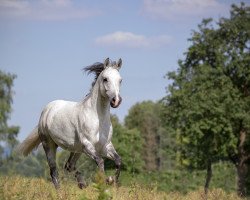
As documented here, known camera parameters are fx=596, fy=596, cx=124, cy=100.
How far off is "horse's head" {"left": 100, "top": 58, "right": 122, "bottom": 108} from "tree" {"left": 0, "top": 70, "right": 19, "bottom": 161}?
153 feet

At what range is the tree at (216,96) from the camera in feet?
147

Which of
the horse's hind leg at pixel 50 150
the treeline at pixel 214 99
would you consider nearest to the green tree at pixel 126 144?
the treeline at pixel 214 99

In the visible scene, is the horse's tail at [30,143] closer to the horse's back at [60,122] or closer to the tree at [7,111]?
the horse's back at [60,122]

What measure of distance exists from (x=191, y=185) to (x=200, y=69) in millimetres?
16331

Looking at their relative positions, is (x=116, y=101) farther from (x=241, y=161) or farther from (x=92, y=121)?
(x=241, y=161)

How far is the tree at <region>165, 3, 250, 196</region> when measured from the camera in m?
44.8

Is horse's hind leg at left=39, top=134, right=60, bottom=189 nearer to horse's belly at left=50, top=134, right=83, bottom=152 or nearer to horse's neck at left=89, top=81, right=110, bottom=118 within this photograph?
horse's belly at left=50, top=134, right=83, bottom=152

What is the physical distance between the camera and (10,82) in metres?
59.4

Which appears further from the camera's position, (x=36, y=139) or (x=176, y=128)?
(x=176, y=128)

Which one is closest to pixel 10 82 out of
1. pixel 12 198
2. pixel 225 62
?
pixel 225 62

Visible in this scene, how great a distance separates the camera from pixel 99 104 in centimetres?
1261

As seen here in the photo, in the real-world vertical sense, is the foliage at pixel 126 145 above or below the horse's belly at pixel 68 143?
above

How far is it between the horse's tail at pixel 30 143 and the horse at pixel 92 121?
1.20 metres

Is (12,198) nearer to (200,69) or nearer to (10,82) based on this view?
(200,69)
